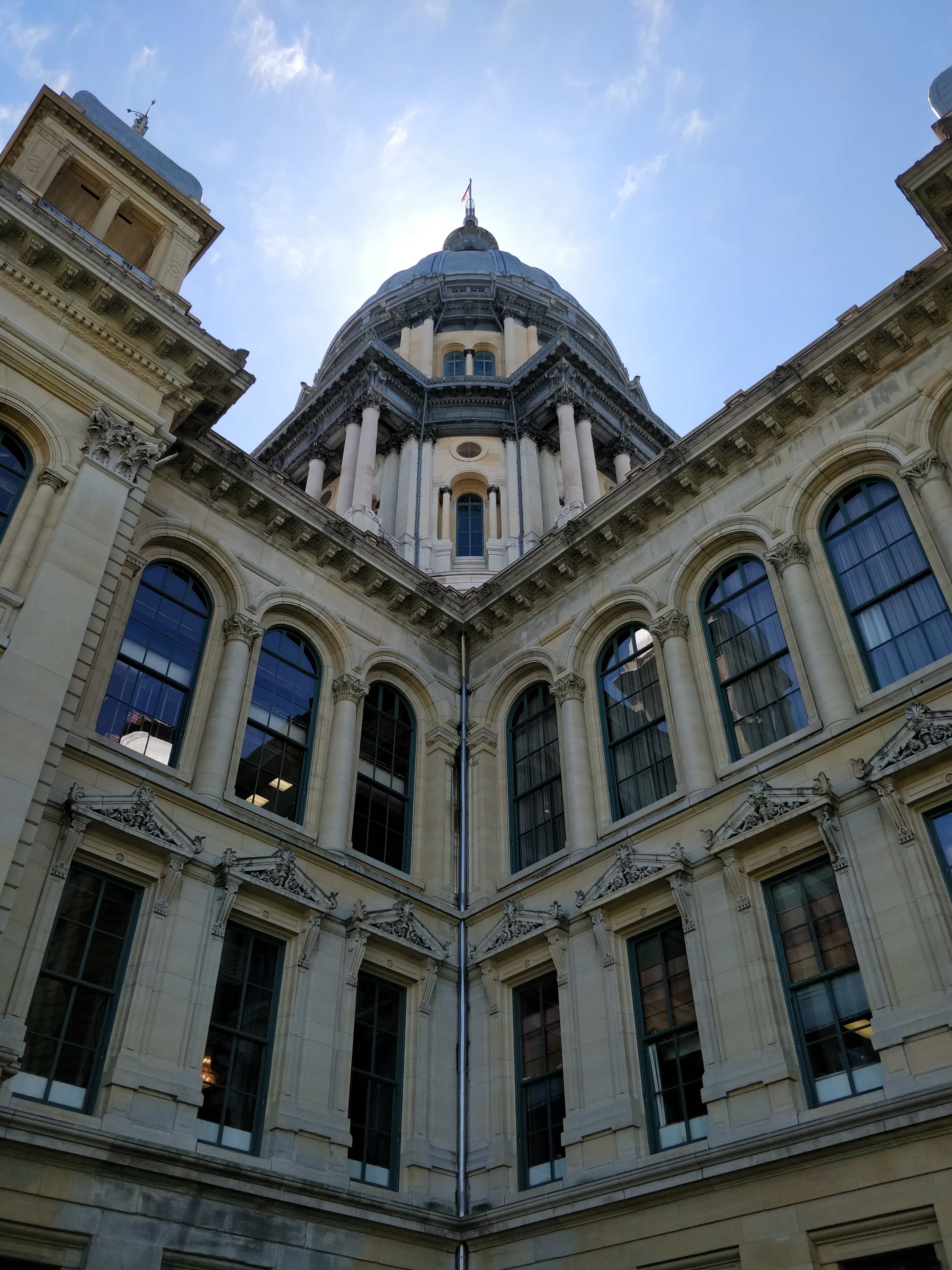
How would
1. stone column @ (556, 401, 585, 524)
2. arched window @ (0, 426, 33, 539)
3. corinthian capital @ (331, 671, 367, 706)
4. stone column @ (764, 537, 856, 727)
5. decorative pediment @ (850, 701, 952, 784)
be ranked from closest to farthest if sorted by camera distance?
decorative pediment @ (850, 701, 952, 784) < arched window @ (0, 426, 33, 539) < stone column @ (764, 537, 856, 727) < corinthian capital @ (331, 671, 367, 706) < stone column @ (556, 401, 585, 524)

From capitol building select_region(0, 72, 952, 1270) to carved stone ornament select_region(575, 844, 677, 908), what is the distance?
0.28 feet

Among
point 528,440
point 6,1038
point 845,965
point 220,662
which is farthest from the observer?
point 528,440

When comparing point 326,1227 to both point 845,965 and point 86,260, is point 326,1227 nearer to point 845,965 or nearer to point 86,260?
point 845,965

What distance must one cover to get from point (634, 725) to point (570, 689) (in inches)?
70.0

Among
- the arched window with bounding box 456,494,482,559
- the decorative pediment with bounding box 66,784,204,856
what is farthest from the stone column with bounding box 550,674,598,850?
the arched window with bounding box 456,494,482,559

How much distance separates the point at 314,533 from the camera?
2188 cm

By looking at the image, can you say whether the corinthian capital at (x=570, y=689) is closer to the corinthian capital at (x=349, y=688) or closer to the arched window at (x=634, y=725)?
the arched window at (x=634, y=725)

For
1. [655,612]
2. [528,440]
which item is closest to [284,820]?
[655,612]

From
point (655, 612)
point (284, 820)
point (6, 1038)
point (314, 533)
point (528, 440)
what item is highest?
point (528, 440)

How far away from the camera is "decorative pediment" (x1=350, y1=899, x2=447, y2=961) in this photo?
1823 centimetres

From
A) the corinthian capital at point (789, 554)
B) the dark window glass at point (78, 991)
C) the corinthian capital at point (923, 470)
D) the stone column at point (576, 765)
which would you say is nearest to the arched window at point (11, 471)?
the dark window glass at point (78, 991)

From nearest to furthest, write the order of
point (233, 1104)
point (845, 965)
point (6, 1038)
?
point (6, 1038) → point (845, 965) → point (233, 1104)

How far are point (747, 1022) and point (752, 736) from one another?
4821mm

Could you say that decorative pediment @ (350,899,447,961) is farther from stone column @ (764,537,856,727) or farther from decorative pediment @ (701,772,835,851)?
stone column @ (764,537,856,727)
